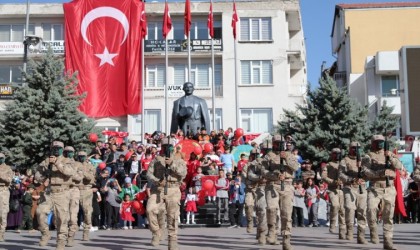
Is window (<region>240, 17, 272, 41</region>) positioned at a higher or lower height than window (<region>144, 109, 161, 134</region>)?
higher

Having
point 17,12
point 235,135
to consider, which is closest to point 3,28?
point 17,12

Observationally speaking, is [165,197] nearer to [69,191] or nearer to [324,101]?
[69,191]

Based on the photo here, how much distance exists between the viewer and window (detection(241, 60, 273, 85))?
4269 centimetres

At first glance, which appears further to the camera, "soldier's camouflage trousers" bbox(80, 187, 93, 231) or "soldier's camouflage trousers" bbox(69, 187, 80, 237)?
"soldier's camouflage trousers" bbox(80, 187, 93, 231)

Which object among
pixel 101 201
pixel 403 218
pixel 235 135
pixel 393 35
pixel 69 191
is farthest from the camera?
pixel 393 35

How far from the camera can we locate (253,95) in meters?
42.5

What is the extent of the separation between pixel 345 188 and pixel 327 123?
13.9 meters

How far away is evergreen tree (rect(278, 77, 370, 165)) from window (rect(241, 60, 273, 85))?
13043 mm

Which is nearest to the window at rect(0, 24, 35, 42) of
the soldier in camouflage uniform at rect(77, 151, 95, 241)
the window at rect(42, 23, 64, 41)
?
the window at rect(42, 23, 64, 41)

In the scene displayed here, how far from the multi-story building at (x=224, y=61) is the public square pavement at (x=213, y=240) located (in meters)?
23.3

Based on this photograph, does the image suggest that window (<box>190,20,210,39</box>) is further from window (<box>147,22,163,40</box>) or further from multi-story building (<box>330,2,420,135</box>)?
multi-story building (<box>330,2,420,135</box>)

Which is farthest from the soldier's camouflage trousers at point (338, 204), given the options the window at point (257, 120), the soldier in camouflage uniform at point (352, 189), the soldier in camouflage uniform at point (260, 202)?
the window at point (257, 120)

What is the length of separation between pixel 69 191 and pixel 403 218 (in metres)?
13.3

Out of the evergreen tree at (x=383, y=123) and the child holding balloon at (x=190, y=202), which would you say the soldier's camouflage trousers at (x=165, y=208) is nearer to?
the child holding balloon at (x=190, y=202)
